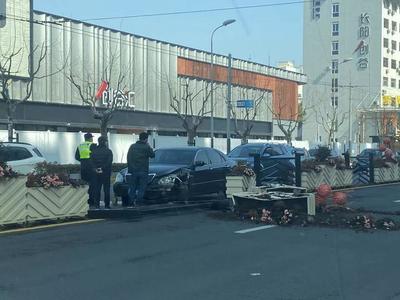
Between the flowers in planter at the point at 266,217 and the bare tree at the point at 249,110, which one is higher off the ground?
the bare tree at the point at 249,110

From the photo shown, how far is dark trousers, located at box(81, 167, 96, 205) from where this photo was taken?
48.4ft

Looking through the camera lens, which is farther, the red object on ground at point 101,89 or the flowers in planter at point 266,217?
the red object on ground at point 101,89

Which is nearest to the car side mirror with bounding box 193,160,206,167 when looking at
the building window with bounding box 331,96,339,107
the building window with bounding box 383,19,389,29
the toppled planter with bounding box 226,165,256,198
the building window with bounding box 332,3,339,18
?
the toppled planter with bounding box 226,165,256,198

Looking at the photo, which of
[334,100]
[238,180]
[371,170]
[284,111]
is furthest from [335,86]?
[238,180]

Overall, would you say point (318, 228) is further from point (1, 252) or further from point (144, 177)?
point (1, 252)

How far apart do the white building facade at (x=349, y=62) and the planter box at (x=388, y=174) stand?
48934mm

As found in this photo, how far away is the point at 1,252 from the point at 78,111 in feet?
111

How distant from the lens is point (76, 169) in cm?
2983

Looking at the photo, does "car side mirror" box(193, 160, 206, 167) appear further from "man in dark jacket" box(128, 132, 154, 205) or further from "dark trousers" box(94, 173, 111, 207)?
"dark trousers" box(94, 173, 111, 207)

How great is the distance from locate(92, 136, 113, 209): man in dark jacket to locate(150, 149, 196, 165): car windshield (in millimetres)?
2166

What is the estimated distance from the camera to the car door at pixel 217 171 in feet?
55.3

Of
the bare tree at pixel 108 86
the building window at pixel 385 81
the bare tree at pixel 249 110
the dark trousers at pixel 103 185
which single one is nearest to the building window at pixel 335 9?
the building window at pixel 385 81

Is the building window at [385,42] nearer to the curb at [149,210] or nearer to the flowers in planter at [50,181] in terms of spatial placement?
the curb at [149,210]

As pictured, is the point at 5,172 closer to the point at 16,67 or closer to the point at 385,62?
the point at 16,67
